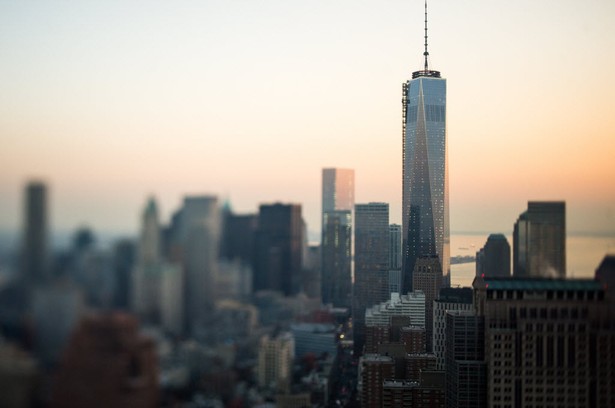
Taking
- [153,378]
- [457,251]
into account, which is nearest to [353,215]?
[457,251]

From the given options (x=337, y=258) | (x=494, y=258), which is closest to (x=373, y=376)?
(x=337, y=258)

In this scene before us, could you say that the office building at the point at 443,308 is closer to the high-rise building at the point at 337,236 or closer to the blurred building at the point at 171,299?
the high-rise building at the point at 337,236

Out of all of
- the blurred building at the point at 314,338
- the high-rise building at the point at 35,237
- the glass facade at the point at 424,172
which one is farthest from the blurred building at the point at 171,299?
the glass facade at the point at 424,172

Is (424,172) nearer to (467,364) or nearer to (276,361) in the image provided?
(467,364)

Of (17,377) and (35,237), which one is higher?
(35,237)

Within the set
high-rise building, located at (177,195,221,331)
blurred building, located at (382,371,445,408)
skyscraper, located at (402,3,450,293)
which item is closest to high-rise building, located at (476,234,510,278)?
blurred building, located at (382,371,445,408)

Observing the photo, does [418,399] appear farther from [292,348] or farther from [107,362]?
[107,362]
